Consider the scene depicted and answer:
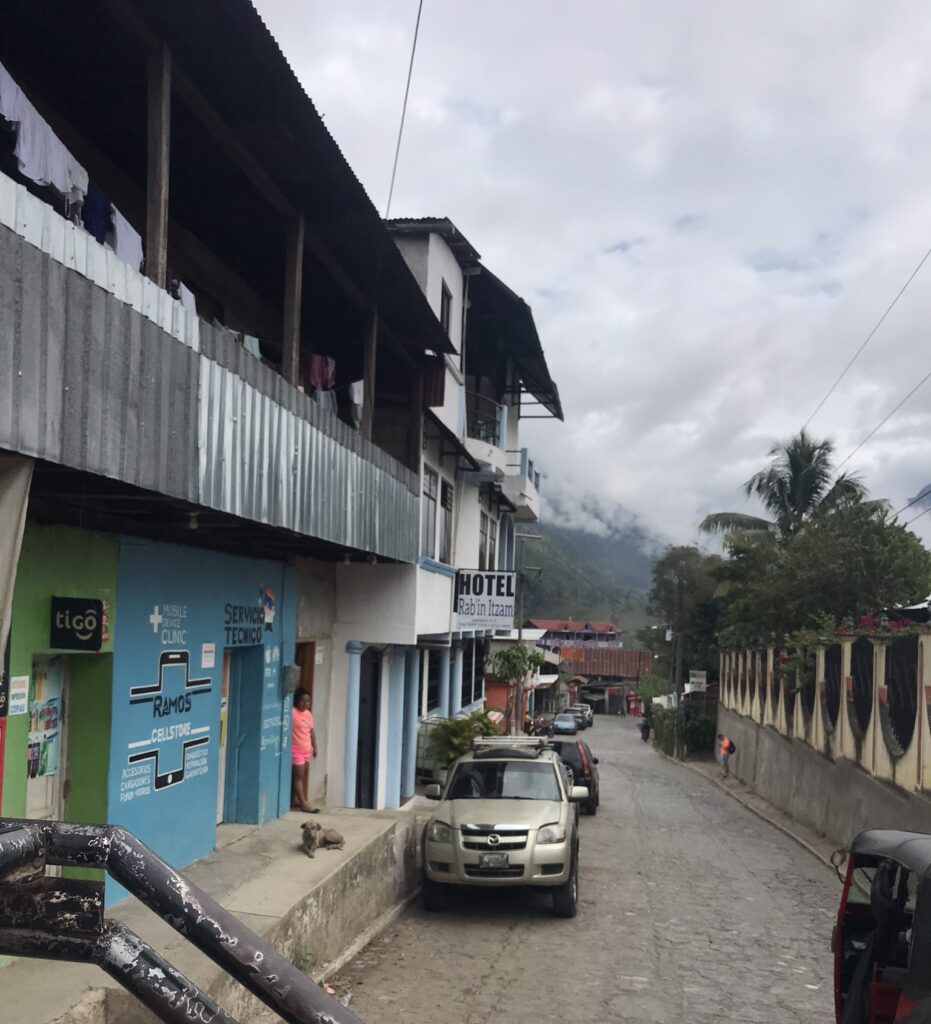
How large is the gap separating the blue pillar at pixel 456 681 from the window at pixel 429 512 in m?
6.10

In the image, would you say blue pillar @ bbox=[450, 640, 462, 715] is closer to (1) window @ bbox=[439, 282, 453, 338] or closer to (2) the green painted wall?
(1) window @ bbox=[439, 282, 453, 338]

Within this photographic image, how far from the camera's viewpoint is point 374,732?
17.6 m

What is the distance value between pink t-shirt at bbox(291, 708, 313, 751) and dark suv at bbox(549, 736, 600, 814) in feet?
27.4

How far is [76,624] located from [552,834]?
20.3 ft

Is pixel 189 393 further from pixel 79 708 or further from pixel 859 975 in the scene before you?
pixel 859 975

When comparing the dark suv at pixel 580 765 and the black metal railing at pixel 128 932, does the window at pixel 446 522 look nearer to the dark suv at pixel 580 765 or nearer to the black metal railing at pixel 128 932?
the dark suv at pixel 580 765

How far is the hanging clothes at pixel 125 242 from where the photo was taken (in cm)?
671

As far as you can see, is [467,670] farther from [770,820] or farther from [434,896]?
[434,896]

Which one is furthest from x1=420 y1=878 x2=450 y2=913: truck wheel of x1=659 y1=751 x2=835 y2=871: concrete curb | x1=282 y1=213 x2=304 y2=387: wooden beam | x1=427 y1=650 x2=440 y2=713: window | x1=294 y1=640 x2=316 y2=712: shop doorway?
x1=427 y1=650 x2=440 y2=713: window

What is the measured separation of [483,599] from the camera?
19328 millimetres

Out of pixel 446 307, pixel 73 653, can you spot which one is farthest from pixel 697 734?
pixel 73 653

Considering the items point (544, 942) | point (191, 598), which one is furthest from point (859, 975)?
point (191, 598)

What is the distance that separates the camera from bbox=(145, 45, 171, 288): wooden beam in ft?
20.9

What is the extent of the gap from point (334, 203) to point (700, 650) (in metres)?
52.0
